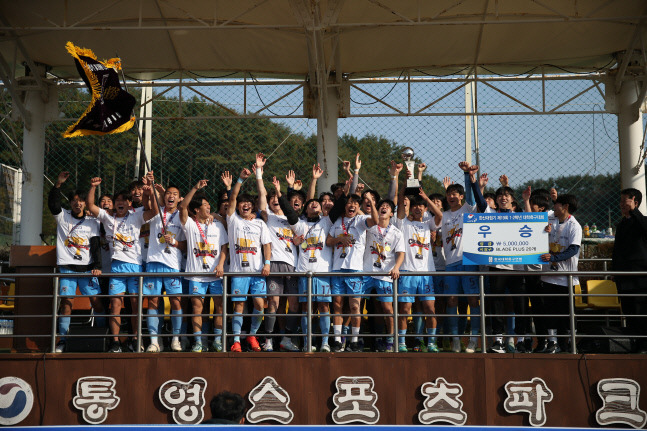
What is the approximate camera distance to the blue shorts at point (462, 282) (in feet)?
30.1

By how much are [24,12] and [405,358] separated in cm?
932

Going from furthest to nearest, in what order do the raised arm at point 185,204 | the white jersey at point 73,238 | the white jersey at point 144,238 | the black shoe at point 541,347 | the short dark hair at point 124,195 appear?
the short dark hair at point 124,195 → the white jersey at point 144,238 → the white jersey at point 73,238 → the raised arm at point 185,204 → the black shoe at point 541,347

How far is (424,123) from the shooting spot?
16891 millimetres

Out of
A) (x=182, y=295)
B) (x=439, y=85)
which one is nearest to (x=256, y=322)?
(x=182, y=295)

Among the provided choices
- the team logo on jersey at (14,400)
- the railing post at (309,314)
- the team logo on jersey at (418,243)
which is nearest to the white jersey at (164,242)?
the railing post at (309,314)

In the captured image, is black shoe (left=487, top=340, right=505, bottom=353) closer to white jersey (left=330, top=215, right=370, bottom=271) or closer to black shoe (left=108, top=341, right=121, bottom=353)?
white jersey (left=330, top=215, right=370, bottom=271)

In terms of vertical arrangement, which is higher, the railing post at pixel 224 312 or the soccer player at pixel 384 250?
the soccer player at pixel 384 250

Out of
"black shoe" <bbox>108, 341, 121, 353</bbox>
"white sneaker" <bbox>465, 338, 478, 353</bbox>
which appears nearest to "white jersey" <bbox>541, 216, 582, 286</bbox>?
"white sneaker" <bbox>465, 338, 478, 353</bbox>

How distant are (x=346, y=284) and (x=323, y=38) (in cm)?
543

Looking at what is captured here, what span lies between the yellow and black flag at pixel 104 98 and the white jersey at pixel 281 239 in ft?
6.91

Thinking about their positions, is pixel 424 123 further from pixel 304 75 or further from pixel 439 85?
pixel 304 75

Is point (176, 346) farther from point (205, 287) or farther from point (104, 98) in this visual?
point (104, 98)

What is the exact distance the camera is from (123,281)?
9.12 m

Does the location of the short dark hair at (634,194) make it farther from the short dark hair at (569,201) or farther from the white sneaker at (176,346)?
the white sneaker at (176,346)
